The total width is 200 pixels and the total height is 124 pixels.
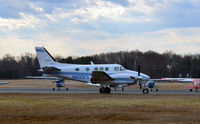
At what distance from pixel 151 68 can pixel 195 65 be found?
15.4m

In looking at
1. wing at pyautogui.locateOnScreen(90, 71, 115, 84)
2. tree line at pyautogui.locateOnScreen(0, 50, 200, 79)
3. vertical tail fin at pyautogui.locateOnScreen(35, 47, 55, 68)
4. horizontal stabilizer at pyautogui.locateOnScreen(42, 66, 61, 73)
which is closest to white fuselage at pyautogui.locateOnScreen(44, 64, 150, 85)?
horizontal stabilizer at pyautogui.locateOnScreen(42, 66, 61, 73)

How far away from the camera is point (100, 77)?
3634 centimetres

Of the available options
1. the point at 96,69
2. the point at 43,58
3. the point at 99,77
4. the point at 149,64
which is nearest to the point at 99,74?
the point at 99,77

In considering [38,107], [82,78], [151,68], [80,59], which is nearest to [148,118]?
[38,107]

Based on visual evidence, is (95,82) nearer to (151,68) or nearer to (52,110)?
(52,110)

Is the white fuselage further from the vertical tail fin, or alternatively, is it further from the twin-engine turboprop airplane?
the vertical tail fin

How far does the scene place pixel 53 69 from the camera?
127 feet

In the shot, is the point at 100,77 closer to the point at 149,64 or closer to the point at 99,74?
the point at 99,74

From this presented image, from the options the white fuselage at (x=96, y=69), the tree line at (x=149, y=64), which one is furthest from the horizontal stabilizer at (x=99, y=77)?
the tree line at (x=149, y=64)

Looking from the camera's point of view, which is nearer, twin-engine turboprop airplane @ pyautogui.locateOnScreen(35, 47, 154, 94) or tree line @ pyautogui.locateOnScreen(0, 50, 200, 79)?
twin-engine turboprop airplane @ pyautogui.locateOnScreen(35, 47, 154, 94)

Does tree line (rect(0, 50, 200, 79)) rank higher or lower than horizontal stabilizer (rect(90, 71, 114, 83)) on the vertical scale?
higher

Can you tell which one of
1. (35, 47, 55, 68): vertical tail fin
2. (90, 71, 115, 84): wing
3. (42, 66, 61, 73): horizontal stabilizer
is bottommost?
(90, 71, 115, 84): wing

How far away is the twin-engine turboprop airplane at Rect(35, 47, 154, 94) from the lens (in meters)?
36.4

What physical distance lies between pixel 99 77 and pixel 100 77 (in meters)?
0.11
